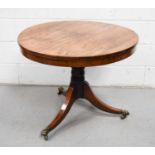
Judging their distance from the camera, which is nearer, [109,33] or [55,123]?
[109,33]

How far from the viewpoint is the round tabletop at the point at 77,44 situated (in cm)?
151

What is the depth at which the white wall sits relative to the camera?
7.88ft

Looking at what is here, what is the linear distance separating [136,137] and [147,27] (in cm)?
98

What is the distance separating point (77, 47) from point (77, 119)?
2.62 ft

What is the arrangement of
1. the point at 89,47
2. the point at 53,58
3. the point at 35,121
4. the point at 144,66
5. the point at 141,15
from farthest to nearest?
the point at 144,66
the point at 141,15
the point at 35,121
the point at 89,47
the point at 53,58

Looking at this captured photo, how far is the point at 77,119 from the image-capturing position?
7.30ft

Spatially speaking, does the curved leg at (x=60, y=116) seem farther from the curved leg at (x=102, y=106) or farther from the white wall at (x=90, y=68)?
the white wall at (x=90, y=68)

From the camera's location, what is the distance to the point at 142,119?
224 centimetres

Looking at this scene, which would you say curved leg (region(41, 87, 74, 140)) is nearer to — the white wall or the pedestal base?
the pedestal base

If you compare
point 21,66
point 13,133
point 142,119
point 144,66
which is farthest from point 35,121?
point 144,66

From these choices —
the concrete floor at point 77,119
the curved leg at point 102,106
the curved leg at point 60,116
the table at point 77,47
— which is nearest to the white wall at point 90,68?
the concrete floor at point 77,119

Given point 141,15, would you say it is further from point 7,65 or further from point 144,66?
point 7,65

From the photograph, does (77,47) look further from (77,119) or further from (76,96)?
(77,119)

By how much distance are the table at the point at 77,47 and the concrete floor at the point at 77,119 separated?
0.10 m
